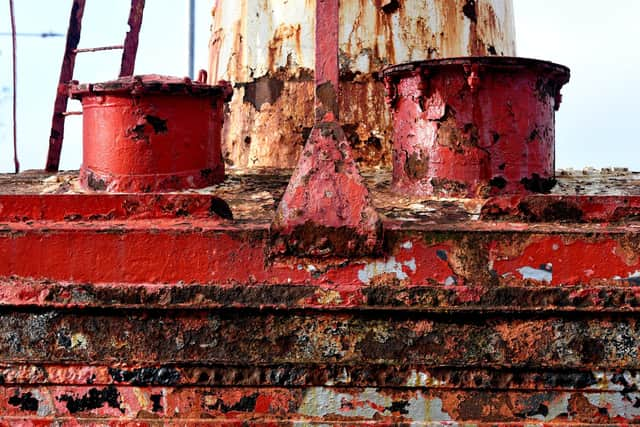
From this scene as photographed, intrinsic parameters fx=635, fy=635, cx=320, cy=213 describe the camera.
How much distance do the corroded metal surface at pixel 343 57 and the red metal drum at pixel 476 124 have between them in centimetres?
100

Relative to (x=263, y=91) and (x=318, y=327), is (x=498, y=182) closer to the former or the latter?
(x=318, y=327)

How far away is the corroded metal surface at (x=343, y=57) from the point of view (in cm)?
388

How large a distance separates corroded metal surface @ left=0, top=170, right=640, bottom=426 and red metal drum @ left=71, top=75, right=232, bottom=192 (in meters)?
0.83

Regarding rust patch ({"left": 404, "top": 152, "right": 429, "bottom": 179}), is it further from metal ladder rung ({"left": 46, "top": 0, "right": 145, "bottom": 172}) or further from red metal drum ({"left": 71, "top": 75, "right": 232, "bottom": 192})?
metal ladder rung ({"left": 46, "top": 0, "right": 145, "bottom": 172})

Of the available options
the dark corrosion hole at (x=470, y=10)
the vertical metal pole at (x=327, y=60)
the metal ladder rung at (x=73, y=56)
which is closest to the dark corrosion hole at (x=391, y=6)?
the dark corrosion hole at (x=470, y=10)

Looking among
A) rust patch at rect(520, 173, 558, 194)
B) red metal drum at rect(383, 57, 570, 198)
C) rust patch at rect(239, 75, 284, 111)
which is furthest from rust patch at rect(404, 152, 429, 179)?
rust patch at rect(239, 75, 284, 111)

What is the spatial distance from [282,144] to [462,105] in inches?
59.5

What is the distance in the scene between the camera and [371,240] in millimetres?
2064

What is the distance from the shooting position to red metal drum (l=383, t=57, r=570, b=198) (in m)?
2.70

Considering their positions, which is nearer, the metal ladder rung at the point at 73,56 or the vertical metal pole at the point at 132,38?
the metal ladder rung at the point at 73,56

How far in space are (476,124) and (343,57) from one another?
1445 millimetres

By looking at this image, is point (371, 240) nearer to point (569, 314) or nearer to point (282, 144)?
point (569, 314)

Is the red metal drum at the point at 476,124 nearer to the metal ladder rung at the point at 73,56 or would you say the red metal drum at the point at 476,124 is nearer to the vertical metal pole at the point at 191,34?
the metal ladder rung at the point at 73,56

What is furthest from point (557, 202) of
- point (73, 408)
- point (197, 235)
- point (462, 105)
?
point (73, 408)
